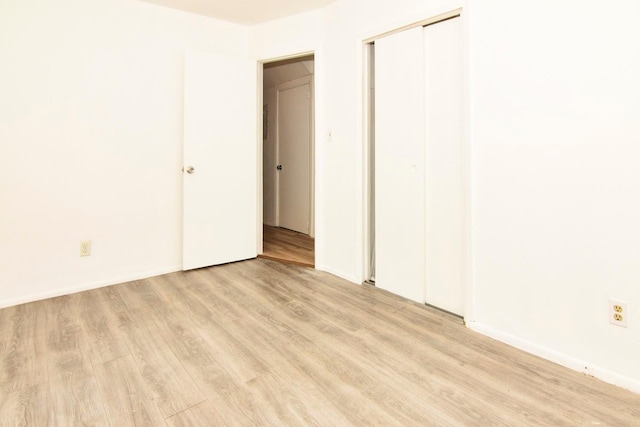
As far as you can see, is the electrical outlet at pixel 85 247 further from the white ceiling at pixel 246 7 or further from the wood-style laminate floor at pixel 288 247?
the white ceiling at pixel 246 7

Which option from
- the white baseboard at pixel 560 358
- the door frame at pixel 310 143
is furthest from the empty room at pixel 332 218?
the door frame at pixel 310 143

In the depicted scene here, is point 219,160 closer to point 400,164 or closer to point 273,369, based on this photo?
point 400,164

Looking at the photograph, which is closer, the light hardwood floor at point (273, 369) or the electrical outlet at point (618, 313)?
the light hardwood floor at point (273, 369)

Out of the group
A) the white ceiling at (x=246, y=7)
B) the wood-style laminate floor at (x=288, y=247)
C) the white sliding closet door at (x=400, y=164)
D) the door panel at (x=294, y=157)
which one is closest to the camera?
the white sliding closet door at (x=400, y=164)

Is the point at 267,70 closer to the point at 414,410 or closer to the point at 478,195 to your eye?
the point at 478,195

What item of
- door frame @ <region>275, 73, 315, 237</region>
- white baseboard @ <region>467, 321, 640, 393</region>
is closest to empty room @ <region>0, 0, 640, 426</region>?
white baseboard @ <region>467, 321, 640, 393</region>

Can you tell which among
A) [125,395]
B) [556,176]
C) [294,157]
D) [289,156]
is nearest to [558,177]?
[556,176]

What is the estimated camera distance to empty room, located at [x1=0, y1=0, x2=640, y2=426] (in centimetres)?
151

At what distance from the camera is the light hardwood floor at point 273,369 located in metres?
1.38

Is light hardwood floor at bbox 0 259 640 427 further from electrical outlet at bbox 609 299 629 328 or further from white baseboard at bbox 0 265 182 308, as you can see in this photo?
electrical outlet at bbox 609 299 629 328

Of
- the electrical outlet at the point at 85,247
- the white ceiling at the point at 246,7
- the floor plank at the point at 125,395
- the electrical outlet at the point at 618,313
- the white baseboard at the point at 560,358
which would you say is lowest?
the floor plank at the point at 125,395

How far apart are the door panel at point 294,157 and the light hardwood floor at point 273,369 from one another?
8.15ft

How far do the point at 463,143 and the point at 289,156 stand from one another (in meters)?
3.30

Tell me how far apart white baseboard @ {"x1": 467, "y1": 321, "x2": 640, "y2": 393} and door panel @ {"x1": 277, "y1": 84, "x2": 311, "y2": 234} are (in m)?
3.05
